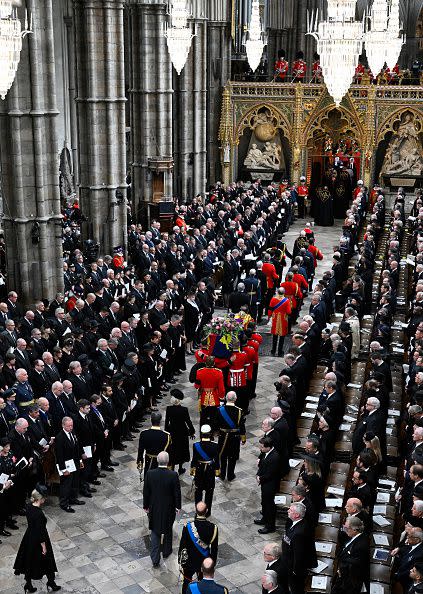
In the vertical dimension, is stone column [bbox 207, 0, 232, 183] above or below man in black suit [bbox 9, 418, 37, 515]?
above

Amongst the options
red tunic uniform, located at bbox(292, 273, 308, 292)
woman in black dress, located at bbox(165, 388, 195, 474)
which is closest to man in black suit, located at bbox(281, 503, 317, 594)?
woman in black dress, located at bbox(165, 388, 195, 474)

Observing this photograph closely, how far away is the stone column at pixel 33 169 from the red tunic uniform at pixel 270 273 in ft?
15.8

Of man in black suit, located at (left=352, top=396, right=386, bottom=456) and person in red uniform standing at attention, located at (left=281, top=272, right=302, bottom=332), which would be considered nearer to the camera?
man in black suit, located at (left=352, top=396, right=386, bottom=456)

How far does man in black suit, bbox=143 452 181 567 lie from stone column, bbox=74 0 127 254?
13.4m

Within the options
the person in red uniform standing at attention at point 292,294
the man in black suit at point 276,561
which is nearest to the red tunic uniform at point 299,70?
the person in red uniform standing at attention at point 292,294

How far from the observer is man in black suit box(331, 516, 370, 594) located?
8242 millimetres

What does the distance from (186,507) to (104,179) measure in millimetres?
12942

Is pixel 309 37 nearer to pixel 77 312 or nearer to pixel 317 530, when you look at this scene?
pixel 77 312

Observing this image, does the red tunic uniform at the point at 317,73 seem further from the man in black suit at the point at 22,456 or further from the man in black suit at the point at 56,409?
the man in black suit at the point at 22,456

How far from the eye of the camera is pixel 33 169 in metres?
17.6

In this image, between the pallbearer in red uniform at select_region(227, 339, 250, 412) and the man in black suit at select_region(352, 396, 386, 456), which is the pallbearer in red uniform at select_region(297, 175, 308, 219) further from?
the man in black suit at select_region(352, 396, 386, 456)

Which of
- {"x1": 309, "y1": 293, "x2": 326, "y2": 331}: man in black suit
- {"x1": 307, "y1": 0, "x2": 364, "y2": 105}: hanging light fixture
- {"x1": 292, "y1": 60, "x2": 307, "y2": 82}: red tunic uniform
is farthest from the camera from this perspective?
{"x1": 292, "y1": 60, "x2": 307, "y2": 82}: red tunic uniform

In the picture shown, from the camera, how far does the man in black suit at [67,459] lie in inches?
429

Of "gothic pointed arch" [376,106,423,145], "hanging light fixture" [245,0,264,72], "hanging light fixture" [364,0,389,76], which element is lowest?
"gothic pointed arch" [376,106,423,145]
